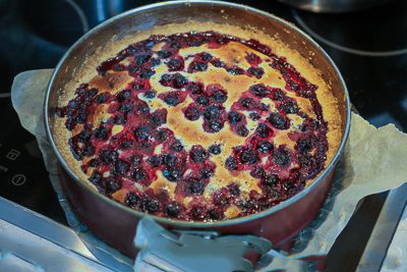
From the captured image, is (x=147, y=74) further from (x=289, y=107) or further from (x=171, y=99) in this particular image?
(x=289, y=107)

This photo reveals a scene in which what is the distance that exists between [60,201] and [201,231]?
0.36 metres

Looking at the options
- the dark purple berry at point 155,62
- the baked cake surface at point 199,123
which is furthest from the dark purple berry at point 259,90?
the dark purple berry at point 155,62

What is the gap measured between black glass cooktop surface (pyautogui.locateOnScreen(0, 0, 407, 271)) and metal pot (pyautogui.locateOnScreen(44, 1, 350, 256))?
12 cm

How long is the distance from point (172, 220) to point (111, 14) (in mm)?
857

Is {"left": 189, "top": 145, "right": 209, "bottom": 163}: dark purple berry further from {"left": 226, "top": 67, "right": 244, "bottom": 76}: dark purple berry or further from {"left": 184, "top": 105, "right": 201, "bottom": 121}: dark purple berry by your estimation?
{"left": 226, "top": 67, "right": 244, "bottom": 76}: dark purple berry

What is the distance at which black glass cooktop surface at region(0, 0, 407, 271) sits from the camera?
128 cm

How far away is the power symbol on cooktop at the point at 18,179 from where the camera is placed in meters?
1.29

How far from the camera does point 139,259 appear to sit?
1.05 metres

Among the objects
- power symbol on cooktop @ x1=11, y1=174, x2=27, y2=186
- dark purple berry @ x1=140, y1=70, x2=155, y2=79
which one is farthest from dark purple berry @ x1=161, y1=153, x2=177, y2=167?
power symbol on cooktop @ x1=11, y1=174, x2=27, y2=186

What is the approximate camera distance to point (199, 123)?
1.20m

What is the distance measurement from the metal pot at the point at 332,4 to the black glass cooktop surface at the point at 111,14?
0.02m

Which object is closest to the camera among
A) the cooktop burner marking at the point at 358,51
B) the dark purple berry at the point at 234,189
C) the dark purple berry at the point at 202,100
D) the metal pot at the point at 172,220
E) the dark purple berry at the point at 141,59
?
the metal pot at the point at 172,220

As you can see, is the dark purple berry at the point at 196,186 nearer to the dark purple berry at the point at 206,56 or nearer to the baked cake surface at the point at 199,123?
the baked cake surface at the point at 199,123

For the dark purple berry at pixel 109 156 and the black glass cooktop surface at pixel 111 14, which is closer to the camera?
the dark purple berry at pixel 109 156
